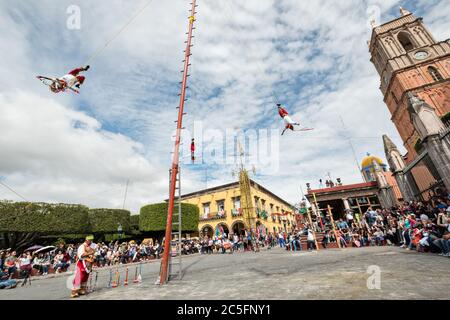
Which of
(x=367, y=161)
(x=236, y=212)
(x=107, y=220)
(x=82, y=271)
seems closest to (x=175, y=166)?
(x=82, y=271)

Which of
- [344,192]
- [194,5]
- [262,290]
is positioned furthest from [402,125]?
[262,290]

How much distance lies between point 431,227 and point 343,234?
7.62 m

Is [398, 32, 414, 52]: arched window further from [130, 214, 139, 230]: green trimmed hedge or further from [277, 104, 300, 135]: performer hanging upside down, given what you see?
[130, 214, 139, 230]: green trimmed hedge

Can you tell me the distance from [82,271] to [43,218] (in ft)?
76.7

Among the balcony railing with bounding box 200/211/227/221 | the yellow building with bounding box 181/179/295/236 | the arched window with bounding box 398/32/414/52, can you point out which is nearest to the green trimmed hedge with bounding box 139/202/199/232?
the balcony railing with bounding box 200/211/227/221

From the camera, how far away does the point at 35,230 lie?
77.1ft

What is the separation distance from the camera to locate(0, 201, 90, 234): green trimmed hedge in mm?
21922

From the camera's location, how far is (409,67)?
30.9m

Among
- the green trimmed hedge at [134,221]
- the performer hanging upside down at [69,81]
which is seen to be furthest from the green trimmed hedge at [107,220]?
the performer hanging upside down at [69,81]

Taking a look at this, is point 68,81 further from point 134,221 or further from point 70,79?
point 134,221

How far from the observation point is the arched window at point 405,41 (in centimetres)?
3412

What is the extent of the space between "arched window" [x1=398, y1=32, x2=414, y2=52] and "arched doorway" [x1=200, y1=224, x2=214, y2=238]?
4184 centimetres

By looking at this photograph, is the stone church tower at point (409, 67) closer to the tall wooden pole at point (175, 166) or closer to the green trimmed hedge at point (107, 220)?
the tall wooden pole at point (175, 166)
